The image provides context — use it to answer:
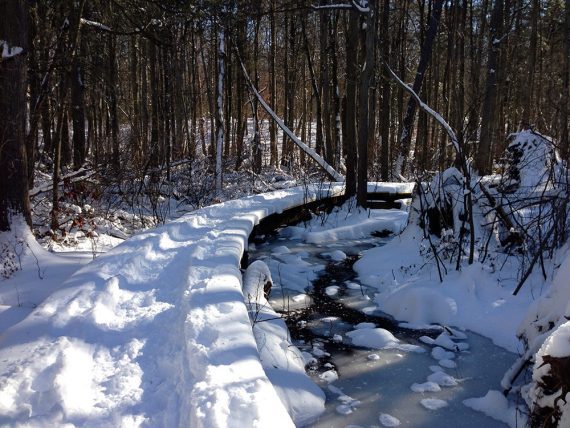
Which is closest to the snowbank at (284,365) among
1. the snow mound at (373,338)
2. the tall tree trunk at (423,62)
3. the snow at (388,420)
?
the snow at (388,420)

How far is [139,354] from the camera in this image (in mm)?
2908

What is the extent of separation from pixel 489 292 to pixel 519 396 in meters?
1.99

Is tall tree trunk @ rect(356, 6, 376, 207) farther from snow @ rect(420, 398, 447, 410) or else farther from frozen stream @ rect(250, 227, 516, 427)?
snow @ rect(420, 398, 447, 410)

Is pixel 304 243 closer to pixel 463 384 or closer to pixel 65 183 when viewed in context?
pixel 65 183

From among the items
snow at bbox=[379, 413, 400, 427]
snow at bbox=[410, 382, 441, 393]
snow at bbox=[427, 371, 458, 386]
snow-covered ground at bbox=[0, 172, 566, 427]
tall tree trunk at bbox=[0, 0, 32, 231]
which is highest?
tall tree trunk at bbox=[0, 0, 32, 231]

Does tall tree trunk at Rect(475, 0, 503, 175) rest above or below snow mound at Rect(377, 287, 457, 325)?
above

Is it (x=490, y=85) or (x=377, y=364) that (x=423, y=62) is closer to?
(x=490, y=85)

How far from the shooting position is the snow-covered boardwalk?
2316mm

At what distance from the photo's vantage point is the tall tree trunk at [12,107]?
561 cm

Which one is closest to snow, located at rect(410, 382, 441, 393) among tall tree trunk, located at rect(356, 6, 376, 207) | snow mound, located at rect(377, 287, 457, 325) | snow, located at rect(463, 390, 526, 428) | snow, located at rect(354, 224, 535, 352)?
snow, located at rect(463, 390, 526, 428)

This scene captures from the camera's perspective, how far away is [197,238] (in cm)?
581

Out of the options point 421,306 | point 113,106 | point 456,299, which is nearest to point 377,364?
point 421,306

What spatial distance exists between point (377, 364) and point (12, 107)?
4.87m

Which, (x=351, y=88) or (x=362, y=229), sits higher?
(x=351, y=88)
